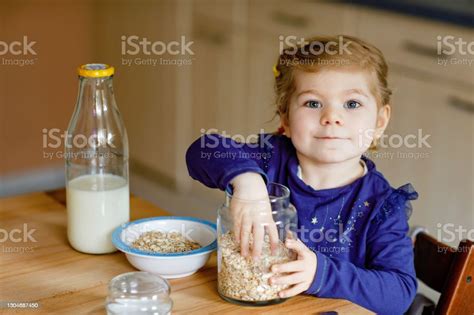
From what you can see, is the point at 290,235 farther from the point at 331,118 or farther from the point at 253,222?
the point at 331,118

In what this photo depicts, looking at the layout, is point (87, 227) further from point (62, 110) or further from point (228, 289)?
point (62, 110)

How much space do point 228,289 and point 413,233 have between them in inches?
20.4

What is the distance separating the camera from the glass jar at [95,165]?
1.38 meters

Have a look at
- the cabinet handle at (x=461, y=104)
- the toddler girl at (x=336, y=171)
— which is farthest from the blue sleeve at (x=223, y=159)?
the cabinet handle at (x=461, y=104)

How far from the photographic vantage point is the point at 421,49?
7.71 feet

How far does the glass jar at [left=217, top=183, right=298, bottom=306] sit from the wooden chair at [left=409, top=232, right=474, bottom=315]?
0.32 metres

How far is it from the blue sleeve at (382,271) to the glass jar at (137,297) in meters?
0.25

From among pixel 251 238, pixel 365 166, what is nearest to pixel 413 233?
pixel 365 166

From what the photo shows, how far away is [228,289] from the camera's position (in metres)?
1.19

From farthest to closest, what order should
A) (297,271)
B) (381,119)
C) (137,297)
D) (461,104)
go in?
(461,104), (381,119), (297,271), (137,297)

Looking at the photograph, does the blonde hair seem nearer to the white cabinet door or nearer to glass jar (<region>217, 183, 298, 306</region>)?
glass jar (<region>217, 183, 298, 306</region>)

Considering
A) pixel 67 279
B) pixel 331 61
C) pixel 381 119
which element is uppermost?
pixel 331 61

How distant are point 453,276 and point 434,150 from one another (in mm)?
1096

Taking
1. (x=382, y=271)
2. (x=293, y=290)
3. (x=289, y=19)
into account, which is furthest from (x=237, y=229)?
(x=289, y=19)
